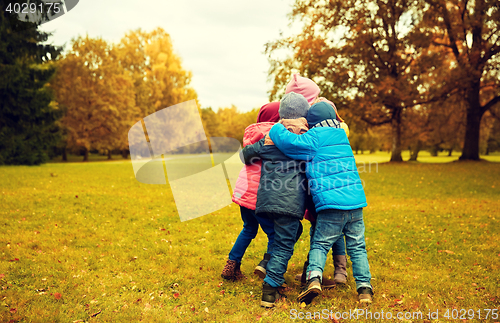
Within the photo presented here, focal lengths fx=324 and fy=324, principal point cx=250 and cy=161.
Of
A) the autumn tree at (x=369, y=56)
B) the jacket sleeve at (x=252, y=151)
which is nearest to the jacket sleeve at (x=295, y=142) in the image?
the jacket sleeve at (x=252, y=151)

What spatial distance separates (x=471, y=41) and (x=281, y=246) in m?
25.5

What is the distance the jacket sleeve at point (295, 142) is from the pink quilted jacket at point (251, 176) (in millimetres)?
282

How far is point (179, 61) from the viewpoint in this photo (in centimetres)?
4059

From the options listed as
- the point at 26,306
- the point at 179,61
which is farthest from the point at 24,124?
the point at 26,306

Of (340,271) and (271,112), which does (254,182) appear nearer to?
(271,112)

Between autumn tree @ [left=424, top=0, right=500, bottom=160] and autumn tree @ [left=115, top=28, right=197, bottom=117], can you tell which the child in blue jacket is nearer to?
autumn tree @ [left=424, top=0, right=500, bottom=160]

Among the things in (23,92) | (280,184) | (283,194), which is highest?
(23,92)

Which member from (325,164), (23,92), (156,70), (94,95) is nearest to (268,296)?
(325,164)

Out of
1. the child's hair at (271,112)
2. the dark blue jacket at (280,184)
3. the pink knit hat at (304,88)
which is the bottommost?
the dark blue jacket at (280,184)

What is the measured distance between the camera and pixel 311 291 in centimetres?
326

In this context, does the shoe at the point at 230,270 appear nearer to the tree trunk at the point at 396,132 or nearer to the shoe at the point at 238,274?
the shoe at the point at 238,274

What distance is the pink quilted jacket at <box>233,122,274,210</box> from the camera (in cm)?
369

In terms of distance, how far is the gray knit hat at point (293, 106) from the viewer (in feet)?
11.4

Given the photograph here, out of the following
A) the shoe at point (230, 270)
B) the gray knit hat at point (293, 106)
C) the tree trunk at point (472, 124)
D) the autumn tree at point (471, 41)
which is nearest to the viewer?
the gray knit hat at point (293, 106)
